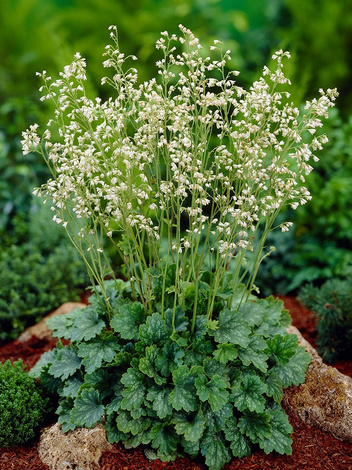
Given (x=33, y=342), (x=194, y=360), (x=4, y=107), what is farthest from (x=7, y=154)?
(x=194, y=360)

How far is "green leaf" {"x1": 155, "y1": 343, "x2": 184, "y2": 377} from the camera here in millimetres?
2559

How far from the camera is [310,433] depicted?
276 centimetres

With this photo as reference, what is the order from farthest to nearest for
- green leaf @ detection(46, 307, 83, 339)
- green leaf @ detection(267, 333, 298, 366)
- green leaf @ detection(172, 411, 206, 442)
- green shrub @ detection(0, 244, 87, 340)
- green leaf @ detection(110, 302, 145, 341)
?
1. green shrub @ detection(0, 244, 87, 340)
2. green leaf @ detection(46, 307, 83, 339)
3. green leaf @ detection(267, 333, 298, 366)
4. green leaf @ detection(110, 302, 145, 341)
5. green leaf @ detection(172, 411, 206, 442)

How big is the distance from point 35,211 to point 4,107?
172cm

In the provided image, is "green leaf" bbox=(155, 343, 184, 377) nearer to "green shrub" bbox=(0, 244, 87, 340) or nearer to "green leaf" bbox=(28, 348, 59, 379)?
"green leaf" bbox=(28, 348, 59, 379)

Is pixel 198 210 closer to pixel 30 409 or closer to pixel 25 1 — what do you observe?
pixel 30 409

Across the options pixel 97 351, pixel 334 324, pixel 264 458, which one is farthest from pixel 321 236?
pixel 97 351

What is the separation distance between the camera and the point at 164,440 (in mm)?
2537

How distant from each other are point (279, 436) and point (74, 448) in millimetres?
1096

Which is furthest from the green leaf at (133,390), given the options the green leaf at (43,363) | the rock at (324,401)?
the rock at (324,401)

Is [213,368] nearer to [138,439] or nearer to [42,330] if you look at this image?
[138,439]

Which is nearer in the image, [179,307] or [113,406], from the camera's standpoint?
[113,406]

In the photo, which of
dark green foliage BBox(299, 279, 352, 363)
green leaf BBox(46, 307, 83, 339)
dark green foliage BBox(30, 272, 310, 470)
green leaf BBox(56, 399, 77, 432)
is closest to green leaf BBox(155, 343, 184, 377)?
dark green foliage BBox(30, 272, 310, 470)

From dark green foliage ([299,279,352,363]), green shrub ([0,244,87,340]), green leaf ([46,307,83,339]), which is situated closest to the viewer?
green leaf ([46,307,83,339])
